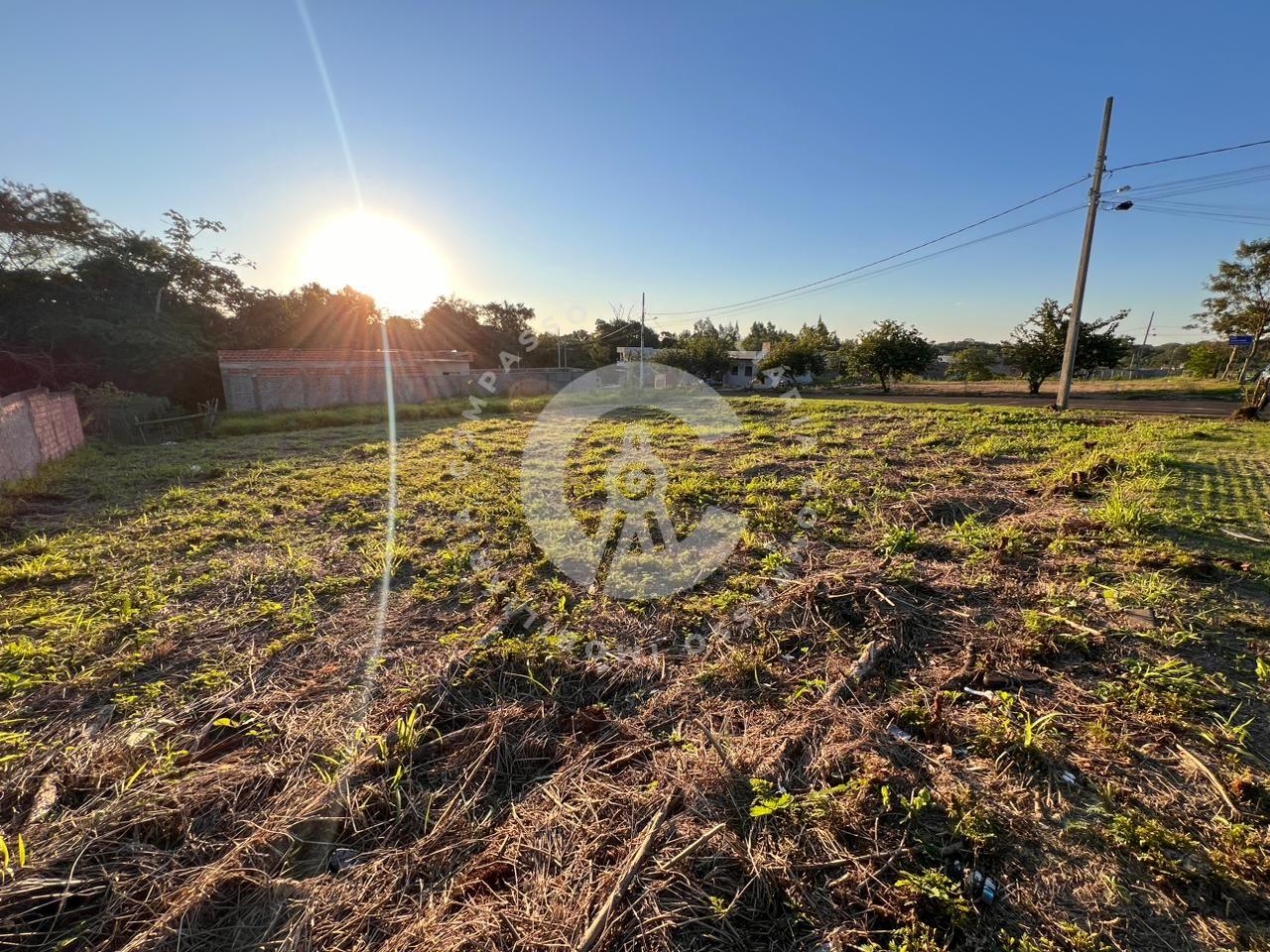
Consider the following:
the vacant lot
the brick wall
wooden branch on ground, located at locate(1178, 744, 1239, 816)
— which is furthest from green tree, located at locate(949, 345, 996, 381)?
the brick wall

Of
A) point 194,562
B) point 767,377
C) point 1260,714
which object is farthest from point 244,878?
point 767,377

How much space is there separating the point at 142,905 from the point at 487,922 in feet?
3.25

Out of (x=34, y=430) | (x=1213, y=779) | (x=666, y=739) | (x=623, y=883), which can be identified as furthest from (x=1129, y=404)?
(x=34, y=430)

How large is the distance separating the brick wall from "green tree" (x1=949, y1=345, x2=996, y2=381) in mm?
32632

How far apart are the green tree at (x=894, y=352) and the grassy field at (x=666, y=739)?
17.4 m

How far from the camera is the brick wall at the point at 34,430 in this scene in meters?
5.51

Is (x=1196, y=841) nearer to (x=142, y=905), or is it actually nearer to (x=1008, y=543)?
(x=1008, y=543)

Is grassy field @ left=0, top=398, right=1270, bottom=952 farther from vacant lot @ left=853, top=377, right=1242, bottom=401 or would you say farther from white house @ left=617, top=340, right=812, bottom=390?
white house @ left=617, top=340, right=812, bottom=390

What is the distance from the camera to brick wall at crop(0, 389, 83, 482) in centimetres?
551

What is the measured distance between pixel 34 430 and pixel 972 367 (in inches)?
1329

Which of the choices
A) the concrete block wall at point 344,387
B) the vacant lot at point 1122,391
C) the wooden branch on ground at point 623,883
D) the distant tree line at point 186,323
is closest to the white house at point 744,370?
the distant tree line at point 186,323

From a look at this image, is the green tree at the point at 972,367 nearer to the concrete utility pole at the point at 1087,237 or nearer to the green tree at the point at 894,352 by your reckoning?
the green tree at the point at 894,352

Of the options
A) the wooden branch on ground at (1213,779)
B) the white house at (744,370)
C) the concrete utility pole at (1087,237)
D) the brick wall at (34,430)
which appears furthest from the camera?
the white house at (744,370)

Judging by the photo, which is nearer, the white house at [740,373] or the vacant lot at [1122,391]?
the vacant lot at [1122,391]
